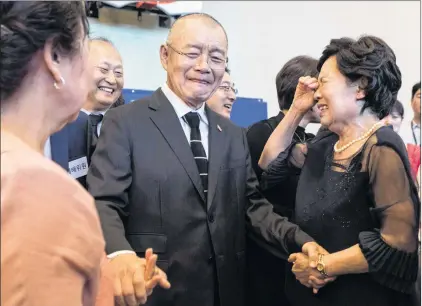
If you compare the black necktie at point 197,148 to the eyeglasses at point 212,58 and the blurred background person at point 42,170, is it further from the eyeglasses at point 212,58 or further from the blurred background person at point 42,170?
the blurred background person at point 42,170

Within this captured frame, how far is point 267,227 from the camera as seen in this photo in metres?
1.53

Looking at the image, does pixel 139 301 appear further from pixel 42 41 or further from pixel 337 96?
pixel 337 96

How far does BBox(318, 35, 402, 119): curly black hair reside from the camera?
1.36 metres

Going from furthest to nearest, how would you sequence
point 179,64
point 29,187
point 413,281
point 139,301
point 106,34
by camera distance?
point 106,34, point 179,64, point 413,281, point 139,301, point 29,187

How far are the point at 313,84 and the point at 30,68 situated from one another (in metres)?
0.99

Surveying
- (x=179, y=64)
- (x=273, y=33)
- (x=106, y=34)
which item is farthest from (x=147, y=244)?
(x=273, y=33)

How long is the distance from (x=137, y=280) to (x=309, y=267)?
553 mm

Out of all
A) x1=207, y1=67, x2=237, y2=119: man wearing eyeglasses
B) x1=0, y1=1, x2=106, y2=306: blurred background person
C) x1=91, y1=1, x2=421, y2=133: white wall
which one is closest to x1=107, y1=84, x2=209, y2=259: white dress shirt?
x1=0, y1=1, x2=106, y2=306: blurred background person

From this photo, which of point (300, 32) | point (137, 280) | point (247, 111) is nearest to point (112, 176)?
point (137, 280)

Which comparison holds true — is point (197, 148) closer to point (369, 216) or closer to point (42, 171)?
point (369, 216)

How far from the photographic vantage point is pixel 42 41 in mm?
746

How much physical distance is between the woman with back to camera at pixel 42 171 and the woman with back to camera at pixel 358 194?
738mm

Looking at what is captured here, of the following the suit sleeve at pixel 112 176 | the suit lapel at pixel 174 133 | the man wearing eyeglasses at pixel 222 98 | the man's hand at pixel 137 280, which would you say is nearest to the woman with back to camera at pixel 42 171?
the man's hand at pixel 137 280

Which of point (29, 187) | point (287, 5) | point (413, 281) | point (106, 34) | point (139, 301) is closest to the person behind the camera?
point (29, 187)
